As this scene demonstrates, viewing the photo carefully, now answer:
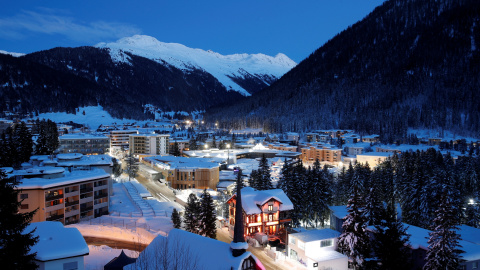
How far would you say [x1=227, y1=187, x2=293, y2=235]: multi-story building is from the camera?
98.0ft

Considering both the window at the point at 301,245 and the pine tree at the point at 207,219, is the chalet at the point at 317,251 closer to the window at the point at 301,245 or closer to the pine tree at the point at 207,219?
the window at the point at 301,245

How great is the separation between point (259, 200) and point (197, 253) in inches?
606

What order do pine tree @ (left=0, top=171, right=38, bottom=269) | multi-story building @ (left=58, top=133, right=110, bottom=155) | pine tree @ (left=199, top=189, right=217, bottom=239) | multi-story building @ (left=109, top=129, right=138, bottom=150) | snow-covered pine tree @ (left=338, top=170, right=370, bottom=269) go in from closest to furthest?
pine tree @ (left=0, top=171, right=38, bottom=269) → snow-covered pine tree @ (left=338, top=170, right=370, bottom=269) → pine tree @ (left=199, top=189, right=217, bottom=239) → multi-story building @ (left=58, top=133, right=110, bottom=155) → multi-story building @ (left=109, top=129, right=138, bottom=150)

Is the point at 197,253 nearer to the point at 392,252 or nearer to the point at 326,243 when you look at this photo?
the point at 392,252

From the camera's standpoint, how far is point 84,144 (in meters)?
86.9

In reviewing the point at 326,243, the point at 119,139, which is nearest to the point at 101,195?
the point at 326,243

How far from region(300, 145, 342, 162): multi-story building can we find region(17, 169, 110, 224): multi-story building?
71.4 metres

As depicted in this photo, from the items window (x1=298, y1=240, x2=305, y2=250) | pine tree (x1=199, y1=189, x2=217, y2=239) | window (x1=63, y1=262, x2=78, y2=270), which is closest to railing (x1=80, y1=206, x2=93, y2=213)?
pine tree (x1=199, y1=189, x2=217, y2=239)

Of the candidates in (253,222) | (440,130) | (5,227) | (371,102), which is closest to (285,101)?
(371,102)

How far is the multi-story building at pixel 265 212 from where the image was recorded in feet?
98.0

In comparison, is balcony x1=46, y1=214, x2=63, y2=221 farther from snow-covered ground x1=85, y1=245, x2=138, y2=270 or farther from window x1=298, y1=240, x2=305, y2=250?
window x1=298, y1=240, x2=305, y2=250

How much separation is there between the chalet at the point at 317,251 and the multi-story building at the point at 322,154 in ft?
236

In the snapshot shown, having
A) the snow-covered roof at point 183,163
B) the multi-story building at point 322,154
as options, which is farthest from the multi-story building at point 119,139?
the multi-story building at point 322,154

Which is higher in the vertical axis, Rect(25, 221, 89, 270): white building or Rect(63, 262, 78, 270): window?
Rect(25, 221, 89, 270): white building
